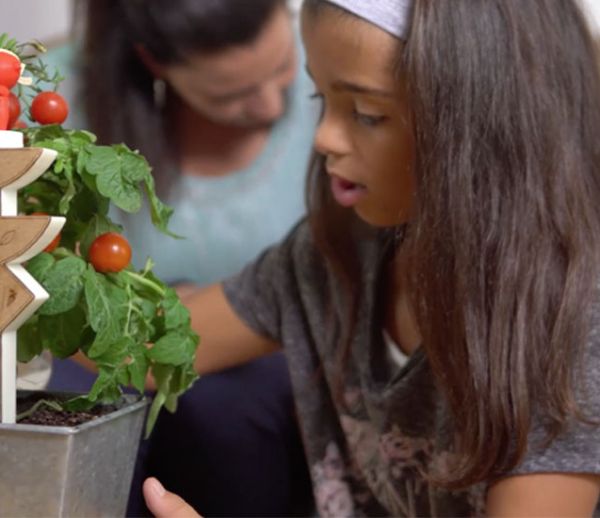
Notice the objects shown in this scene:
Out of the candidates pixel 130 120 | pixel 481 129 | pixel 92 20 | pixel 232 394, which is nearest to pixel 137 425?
Result: pixel 481 129

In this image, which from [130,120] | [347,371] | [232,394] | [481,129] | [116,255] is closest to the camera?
[116,255]

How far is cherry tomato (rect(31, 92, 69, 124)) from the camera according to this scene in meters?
0.66

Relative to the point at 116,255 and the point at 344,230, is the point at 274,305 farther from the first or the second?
the point at 116,255

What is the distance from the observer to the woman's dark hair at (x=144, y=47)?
1.38m

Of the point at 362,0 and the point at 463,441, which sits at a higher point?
the point at 362,0

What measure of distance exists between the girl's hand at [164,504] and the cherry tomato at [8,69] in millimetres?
277

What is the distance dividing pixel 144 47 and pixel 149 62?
0.03 meters

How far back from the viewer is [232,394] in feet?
3.70

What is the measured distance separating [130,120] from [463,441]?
0.80 m

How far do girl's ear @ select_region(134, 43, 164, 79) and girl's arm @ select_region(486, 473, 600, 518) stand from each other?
2.86 feet

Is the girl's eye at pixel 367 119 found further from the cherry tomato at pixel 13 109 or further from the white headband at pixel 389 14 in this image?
the cherry tomato at pixel 13 109

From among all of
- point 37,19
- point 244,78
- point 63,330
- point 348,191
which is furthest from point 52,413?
point 37,19

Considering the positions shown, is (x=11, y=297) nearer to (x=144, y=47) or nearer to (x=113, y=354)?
(x=113, y=354)

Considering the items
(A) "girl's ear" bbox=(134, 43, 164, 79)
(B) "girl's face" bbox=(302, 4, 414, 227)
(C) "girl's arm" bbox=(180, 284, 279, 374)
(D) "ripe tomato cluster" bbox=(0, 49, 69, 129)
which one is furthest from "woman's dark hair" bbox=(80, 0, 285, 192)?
(D) "ripe tomato cluster" bbox=(0, 49, 69, 129)
